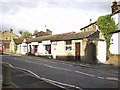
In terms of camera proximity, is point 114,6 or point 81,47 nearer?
point 81,47

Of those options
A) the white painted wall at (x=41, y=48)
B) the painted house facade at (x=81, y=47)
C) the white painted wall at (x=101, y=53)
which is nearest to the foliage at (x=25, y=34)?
the white painted wall at (x=41, y=48)

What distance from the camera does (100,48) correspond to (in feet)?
67.5

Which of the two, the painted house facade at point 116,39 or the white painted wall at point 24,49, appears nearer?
the painted house facade at point 116,39

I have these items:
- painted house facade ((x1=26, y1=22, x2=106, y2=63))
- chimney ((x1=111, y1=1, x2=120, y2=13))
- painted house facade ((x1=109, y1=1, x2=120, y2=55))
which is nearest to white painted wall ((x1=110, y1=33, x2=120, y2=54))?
painted house facade ((x1=109, y1=1, x2=120, y2=55))

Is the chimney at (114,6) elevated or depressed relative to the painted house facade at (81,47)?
elevated

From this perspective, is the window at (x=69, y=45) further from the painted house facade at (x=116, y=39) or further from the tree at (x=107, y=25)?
the painted house facade at (x=116, y=39)

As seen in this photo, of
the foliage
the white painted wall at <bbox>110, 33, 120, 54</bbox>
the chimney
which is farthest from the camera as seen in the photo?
the foliage

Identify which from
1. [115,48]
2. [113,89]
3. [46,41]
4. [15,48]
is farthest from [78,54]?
[15,48]

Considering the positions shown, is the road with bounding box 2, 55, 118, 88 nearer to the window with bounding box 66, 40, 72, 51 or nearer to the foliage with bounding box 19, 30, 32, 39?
the window with bounding box 66, 40, 72, 51

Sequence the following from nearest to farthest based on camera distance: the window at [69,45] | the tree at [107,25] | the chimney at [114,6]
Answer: the window at [69,45]
the tree at [107,25]
the chimney at [114,6]

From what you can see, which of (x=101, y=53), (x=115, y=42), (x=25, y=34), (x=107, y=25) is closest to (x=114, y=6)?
(x=107, y=25)

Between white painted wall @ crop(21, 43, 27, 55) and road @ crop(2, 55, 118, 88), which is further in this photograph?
white painted wall @ crop(21, 43, 27, 55)

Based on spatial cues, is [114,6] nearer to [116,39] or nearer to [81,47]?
[116,39]

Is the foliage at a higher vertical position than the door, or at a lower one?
higher
